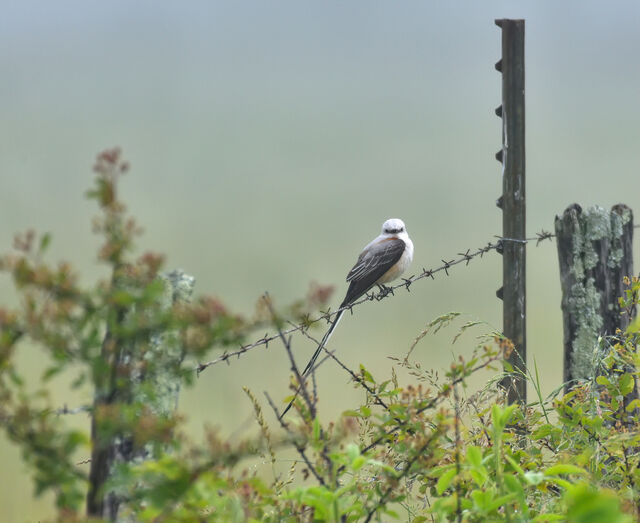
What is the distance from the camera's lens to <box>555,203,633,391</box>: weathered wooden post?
5297 mm

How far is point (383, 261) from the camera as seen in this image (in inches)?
292

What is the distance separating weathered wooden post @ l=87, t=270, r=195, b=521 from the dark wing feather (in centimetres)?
467

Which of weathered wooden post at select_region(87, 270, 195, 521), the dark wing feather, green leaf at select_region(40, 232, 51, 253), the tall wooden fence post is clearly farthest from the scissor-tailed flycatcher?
green leaf at select_region(40, 232, 51, 253)

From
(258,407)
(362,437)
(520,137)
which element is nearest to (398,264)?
(520,137)

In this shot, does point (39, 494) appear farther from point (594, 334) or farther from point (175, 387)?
point (594, 334)

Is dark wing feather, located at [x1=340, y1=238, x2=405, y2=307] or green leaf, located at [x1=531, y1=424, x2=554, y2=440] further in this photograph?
dark wing feather, located at [x1=340, y1=238, x2=405, y2=307]

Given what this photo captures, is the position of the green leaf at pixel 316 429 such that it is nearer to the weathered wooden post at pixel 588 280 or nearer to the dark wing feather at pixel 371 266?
the weathered wooden post at pixel 588 280

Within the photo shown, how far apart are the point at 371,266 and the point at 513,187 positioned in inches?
72.9

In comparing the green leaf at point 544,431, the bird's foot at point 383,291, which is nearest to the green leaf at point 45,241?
the green leaf at point 544,431

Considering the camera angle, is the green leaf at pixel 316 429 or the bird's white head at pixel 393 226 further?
the bird's white head at pixel 393 226

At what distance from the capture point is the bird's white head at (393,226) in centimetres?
769

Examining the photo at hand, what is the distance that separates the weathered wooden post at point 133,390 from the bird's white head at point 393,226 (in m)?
5.14

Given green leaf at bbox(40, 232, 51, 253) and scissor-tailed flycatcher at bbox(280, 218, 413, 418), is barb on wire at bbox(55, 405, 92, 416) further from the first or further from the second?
scissor-tailed flycatcher at bbox(280, 218, 413, 418)

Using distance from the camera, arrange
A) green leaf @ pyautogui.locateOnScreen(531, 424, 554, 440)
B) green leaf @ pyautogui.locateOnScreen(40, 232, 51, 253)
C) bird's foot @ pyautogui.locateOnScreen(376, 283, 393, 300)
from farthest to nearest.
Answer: bird's foot @ pyautogui.locateOnScreen(376, 283, 393, 300), green leaf @ pyautogui.locateOnScreen(531, 424, 554, 440), green leaf @ pyautogui.locateOnScreen(40, 232, 51, 253)
